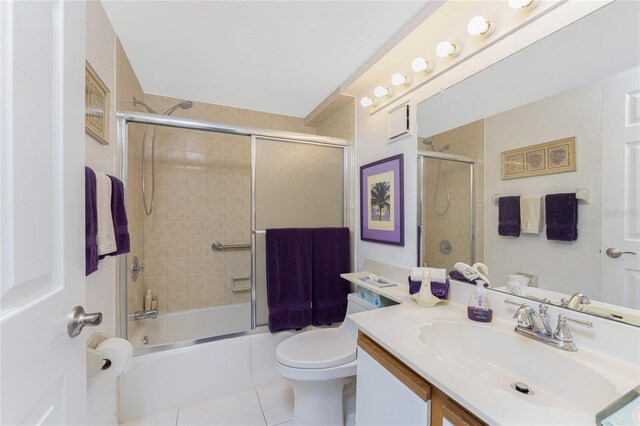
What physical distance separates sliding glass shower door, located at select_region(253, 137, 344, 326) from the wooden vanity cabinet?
105 centimetres

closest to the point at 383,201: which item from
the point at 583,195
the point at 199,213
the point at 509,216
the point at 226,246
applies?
the point at 509,216

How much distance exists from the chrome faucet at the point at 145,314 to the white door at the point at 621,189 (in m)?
2.63

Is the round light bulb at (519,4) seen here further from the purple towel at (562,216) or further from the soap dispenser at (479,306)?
the soap dispenser at (479,306)

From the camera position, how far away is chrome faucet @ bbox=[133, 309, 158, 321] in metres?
1.95

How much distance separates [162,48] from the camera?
162cm

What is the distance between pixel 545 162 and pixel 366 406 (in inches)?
46.2

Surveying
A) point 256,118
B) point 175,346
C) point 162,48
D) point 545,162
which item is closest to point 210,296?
point 175,346

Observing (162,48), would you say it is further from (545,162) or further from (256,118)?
(545,162)

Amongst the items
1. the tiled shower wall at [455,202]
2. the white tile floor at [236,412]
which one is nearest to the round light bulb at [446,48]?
the tiled shower wall at [455,202]

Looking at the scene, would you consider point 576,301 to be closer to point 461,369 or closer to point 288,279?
point 461,369

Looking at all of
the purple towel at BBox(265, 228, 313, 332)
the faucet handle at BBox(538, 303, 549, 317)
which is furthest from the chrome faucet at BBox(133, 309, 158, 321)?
the faucet handle at BBox(538, 303, 549, 317)

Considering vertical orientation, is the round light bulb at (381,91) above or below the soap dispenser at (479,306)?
above

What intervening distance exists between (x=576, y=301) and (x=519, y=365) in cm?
29

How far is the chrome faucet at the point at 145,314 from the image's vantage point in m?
1.95
